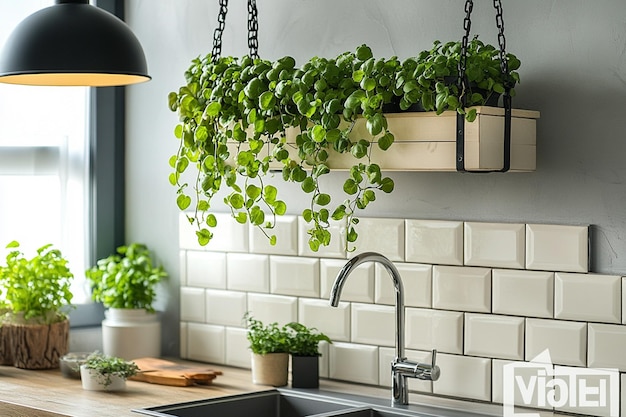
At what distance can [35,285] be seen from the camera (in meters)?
3.13

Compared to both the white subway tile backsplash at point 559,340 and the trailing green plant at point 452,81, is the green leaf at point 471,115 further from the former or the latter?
the white subway tile backsplash at point 559,340

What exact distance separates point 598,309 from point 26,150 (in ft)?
6.15

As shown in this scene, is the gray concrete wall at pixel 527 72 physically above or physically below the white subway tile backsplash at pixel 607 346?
above

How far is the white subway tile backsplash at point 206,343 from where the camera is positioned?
10.4 ft

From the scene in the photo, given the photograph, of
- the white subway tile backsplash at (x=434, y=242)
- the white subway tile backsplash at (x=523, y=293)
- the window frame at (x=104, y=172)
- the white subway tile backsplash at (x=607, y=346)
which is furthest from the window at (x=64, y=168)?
the white subway tile backsplash at (x=607, y=346)

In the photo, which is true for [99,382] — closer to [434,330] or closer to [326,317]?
[326,317]

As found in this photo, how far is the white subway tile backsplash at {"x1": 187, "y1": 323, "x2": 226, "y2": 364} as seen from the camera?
125 inches

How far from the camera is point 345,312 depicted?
2887mm

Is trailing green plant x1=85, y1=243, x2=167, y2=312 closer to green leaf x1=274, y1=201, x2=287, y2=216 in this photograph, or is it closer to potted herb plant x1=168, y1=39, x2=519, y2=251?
potted herb plant x1=168, y1=39, x2=519, y2=251

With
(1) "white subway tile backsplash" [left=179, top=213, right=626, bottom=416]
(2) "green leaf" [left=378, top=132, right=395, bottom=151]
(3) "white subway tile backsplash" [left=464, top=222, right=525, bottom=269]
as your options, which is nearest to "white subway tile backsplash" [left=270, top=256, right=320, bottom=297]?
(1) "white subway tile backsplash" [left=179, top=213, right=626, bottom=416]

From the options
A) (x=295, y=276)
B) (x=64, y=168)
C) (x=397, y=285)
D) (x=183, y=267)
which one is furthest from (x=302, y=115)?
(x=64, y=168)

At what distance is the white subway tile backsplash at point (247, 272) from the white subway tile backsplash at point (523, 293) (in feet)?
2.50

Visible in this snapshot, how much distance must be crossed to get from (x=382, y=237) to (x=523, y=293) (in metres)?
0.44

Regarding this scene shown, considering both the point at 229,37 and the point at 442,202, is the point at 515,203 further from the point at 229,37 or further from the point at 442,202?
the point at 229,37
